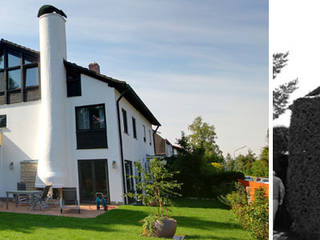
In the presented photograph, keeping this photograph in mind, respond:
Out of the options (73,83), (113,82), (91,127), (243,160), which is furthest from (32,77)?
(243,160)

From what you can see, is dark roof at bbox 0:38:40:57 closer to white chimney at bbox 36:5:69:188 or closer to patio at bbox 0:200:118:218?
white chimney at bbox 36:5:69:188

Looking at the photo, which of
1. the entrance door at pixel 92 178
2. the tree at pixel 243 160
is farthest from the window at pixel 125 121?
the tree at pixel 243 160

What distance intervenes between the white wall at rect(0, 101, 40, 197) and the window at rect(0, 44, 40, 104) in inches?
19.3

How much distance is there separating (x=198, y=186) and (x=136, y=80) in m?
8.09

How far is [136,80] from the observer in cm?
1584

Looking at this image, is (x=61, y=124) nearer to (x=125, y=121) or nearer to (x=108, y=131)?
(x=108, y=131)

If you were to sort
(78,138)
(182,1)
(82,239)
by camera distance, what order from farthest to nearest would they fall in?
(78,138)
(182,1)
(82,239)

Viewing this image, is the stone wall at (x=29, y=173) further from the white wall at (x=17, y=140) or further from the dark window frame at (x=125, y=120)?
the dark window frame at (x=125, y=120)

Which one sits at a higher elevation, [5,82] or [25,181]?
[5,82]

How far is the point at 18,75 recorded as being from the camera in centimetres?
1641

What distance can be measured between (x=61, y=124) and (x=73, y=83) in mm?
2185

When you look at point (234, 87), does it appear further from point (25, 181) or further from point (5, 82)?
point (5, 82)

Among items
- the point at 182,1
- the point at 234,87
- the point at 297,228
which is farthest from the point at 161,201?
the point at 182,1

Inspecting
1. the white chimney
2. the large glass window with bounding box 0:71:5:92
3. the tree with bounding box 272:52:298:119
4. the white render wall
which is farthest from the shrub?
the large glass window with bounding box 0:71:5:92
